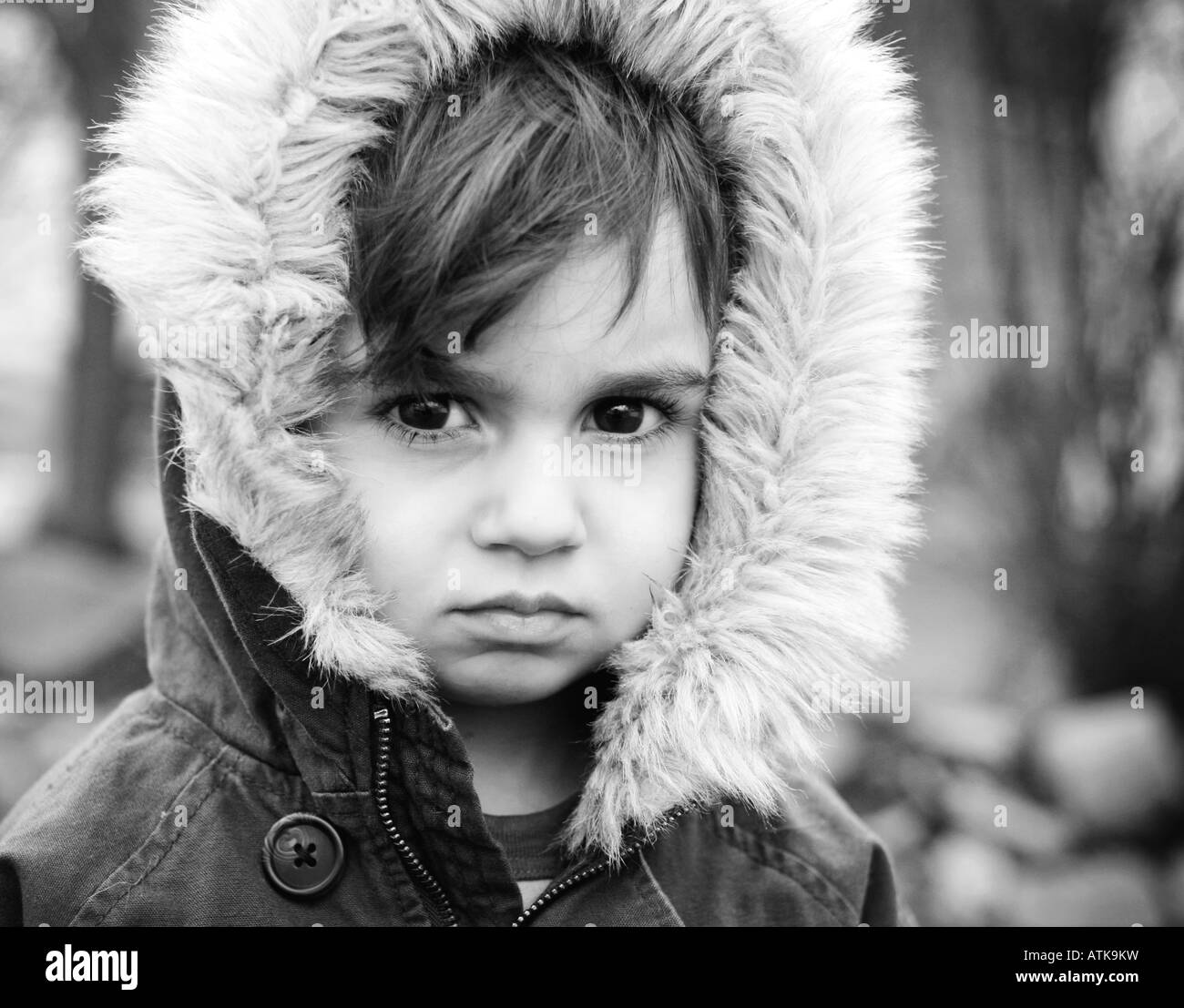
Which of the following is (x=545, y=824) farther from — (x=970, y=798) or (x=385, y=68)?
(x=970, y=798)

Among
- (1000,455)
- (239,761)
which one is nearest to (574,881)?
(239,761)

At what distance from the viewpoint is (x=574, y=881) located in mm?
995

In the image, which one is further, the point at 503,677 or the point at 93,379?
the point at 93,379

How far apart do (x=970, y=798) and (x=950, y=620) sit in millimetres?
538

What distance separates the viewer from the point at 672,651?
102 cm

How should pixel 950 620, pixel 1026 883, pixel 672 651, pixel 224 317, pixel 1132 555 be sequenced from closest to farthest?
pixel 224 317 < pixel 672 651 < pixel 1026 883 < pixel 1132 555 < pixel 950 620

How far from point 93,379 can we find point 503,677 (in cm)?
268

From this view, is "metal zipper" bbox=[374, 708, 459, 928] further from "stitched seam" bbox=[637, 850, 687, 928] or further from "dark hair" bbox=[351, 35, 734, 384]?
"dark hair" bbox=[351, 35, 734, 384]

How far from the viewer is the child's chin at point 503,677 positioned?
0.95 metres

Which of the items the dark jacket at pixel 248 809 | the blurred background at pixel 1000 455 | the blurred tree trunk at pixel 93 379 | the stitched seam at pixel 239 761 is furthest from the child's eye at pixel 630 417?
the blurred tree trunk at pixel 93 379

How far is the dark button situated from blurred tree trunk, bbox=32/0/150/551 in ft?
8.23

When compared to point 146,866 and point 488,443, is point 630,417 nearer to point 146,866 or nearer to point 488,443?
point 488,443

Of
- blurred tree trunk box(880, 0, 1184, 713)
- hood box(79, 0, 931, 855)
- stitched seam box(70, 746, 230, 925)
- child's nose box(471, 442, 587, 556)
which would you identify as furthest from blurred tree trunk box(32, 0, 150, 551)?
child's nose box(471, 442, 587, 556)
